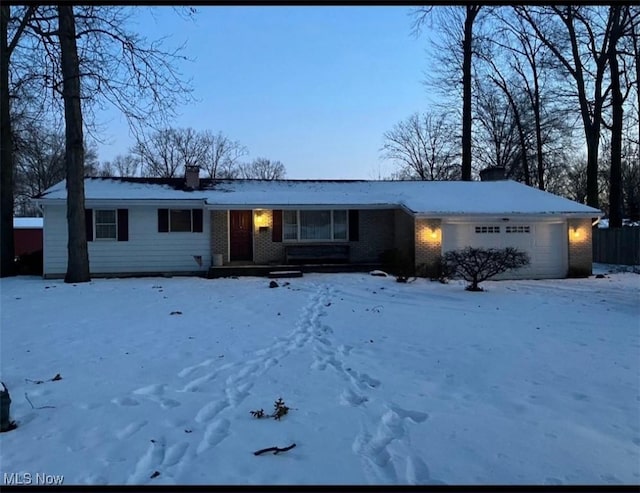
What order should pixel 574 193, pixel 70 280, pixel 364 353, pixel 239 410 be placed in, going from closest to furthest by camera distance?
pixel 239 410, pixel 364 353, pixel 70 280, pixel 574 193

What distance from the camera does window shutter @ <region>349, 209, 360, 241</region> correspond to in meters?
18.0

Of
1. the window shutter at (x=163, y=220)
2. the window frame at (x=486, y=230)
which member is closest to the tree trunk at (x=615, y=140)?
the window frame at (x=486, y=230)

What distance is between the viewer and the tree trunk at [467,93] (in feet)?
84.6

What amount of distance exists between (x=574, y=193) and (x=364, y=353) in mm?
42967

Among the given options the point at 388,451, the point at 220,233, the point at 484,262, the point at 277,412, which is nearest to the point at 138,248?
the point at 220,233

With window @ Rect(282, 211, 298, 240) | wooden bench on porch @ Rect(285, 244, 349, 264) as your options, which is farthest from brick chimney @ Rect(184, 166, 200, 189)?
wooden bench on porch @ Rect(285, 244, 349, 264)

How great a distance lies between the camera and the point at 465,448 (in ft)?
10.4

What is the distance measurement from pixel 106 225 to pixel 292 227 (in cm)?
703

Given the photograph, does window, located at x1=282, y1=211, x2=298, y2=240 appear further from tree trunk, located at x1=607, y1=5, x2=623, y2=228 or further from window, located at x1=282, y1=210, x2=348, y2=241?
tree trunk, located at x1=607, y1=5, x2=623, y2=228

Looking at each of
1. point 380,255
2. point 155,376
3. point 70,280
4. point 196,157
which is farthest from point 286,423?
point 196,157

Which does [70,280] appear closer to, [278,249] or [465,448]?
[278,249]

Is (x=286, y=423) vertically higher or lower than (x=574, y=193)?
lower

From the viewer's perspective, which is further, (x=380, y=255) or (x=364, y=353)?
(x=380, y=255)

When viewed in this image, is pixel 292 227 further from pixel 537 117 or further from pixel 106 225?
pixel 537 117
